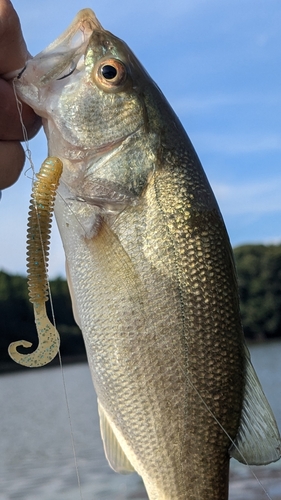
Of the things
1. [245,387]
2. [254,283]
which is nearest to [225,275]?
[245,387]

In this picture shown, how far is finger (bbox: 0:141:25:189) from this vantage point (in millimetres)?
2635

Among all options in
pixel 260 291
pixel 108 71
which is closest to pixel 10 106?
pixel 108 71

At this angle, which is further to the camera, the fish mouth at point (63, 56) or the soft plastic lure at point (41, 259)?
the fish mouth at point (63, 56)

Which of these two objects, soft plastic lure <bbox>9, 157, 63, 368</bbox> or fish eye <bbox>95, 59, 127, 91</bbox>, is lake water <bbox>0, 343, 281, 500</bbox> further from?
fish eye <bbox>95, 59, 127, 91</bbox>

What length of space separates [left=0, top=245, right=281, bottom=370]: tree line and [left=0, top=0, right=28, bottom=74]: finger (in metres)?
37.5

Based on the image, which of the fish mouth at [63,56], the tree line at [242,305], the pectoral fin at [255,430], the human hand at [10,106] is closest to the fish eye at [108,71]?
the fish mouth at [63,56]

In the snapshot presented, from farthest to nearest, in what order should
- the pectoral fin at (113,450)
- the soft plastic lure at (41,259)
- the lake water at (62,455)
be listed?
1. the lake water at (62,455)
2. the pectoral fin at (113,450)
3. the soft plastic lure at (41,259)

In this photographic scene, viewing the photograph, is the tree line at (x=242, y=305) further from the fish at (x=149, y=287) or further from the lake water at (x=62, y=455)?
the fish at (x=149, y=287)

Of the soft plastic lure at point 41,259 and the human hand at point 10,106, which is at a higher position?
the human hand at point 10,106

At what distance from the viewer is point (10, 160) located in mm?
2652

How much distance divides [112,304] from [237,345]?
0.56m

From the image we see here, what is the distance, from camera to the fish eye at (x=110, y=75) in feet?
8.77

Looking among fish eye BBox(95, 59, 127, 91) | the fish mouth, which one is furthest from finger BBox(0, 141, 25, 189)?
fish eye BBox(95, 59, 127, 91)

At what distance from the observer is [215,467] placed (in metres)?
2.59
